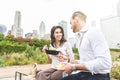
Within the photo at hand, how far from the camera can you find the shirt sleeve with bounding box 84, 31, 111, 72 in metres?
1.78

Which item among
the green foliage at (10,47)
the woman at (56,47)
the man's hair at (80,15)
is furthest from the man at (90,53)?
the green foliage at (10,47)

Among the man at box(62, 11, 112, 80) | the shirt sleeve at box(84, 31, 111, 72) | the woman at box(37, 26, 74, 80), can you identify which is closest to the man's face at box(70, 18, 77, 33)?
the man at box(62, 11, 112, 80)

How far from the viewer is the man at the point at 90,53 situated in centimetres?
179

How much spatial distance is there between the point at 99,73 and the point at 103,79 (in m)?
0.06

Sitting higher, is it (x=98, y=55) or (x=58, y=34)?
(x=58, y=34)

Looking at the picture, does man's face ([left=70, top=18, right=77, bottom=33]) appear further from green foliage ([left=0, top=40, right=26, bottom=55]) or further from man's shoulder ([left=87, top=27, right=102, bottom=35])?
green foliage ([left=0, top=40, right=26, bottom=55])

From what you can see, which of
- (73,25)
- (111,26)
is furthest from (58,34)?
(111,26)

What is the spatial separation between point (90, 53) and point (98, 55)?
10cm

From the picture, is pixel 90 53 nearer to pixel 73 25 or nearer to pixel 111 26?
pixel 73 25

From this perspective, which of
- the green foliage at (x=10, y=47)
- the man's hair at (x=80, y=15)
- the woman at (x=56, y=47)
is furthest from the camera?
the green foliage at (x=10, y=47)

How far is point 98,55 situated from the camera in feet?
5.86

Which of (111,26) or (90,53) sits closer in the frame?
(90,53)

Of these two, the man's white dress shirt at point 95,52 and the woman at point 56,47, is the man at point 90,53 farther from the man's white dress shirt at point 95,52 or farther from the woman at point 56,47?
the woman at point 56,47

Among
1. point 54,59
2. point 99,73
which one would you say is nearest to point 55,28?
point 54,59
